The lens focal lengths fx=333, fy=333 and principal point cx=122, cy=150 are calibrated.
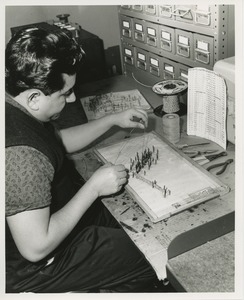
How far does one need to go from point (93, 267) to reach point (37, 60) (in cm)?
69

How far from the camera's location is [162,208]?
1.00 metres

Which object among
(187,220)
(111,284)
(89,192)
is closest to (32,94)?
(89,192)

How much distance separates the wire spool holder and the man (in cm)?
51

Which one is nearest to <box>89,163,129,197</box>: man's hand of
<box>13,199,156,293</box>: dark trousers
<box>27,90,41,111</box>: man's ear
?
<box>13,199,156,293</box>: dark trousers

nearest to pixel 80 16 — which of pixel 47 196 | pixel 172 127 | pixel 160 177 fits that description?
pixel 172 127

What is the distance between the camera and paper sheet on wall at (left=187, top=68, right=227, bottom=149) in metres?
1.24

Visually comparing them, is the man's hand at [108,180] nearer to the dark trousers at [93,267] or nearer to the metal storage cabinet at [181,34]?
the dark trousers at [93,267]

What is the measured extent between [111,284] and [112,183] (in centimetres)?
37

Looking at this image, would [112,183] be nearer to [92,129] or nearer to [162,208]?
[162,208]

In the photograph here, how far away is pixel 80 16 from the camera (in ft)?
8.08

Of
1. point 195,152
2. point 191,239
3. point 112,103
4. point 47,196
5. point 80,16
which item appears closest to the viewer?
point 191,239

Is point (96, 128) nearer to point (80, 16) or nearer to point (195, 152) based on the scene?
point (195, 152)

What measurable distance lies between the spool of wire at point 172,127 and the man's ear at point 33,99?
552mm

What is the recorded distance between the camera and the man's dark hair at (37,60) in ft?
3.17
